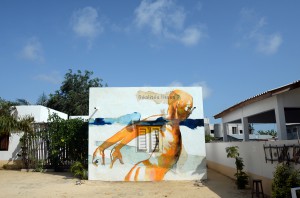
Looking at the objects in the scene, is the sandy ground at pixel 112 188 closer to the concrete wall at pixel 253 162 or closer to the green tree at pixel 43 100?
the concrete wall at pixel 253 162

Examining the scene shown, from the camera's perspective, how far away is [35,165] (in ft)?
52.8

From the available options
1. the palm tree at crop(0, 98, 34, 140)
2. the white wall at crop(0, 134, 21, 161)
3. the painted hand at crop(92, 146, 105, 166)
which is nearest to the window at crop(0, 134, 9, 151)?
the white wall at crop(0, 134, 21, 161)

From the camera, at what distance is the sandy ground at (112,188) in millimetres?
9969

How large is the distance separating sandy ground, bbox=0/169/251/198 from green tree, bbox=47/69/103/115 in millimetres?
22573

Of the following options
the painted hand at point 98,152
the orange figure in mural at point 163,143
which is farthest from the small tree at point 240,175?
the painted hand at point 98,152

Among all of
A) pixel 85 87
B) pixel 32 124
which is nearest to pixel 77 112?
pixel 85 87

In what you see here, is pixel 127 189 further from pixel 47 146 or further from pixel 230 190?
pixel 47 146

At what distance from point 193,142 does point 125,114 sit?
133 inches

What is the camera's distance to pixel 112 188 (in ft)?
37.3

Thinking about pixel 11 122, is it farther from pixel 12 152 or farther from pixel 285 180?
pixel 285 180

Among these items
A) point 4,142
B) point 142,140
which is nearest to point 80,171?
point 142,140

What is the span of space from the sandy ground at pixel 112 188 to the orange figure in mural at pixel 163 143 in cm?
61

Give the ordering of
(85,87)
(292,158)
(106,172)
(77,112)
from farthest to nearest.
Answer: (85,87)
(77,112)
(106,172)
(292,158)

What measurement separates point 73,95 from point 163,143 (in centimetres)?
2570
